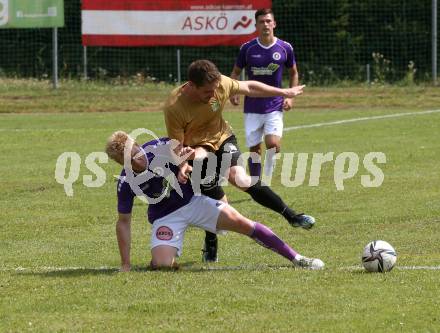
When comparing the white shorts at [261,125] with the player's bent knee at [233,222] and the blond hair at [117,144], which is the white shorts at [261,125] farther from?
the blond hair at [117,144]

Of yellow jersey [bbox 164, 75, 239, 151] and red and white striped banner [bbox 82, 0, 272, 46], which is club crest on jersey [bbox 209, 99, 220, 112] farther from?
red and white striped banner [bbox 82, 0, 272, 46]

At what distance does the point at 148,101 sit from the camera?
88.7 ft

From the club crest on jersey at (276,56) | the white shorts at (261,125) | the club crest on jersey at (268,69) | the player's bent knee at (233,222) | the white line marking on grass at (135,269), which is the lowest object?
the white line marking on grass at (135,269)

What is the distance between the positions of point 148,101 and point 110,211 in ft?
49.3

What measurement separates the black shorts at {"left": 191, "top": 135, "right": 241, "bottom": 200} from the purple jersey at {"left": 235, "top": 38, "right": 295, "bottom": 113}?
374cm

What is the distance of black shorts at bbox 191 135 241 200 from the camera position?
357 inches

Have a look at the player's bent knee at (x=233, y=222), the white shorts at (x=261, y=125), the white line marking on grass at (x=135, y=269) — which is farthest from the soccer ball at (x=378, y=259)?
the white shorts at (x=261, y=125)

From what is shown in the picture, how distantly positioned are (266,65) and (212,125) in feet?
13.2

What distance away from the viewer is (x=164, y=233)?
8711 mm

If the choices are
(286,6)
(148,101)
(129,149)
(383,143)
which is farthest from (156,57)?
(129,149)

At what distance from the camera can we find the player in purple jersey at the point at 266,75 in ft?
43.4
